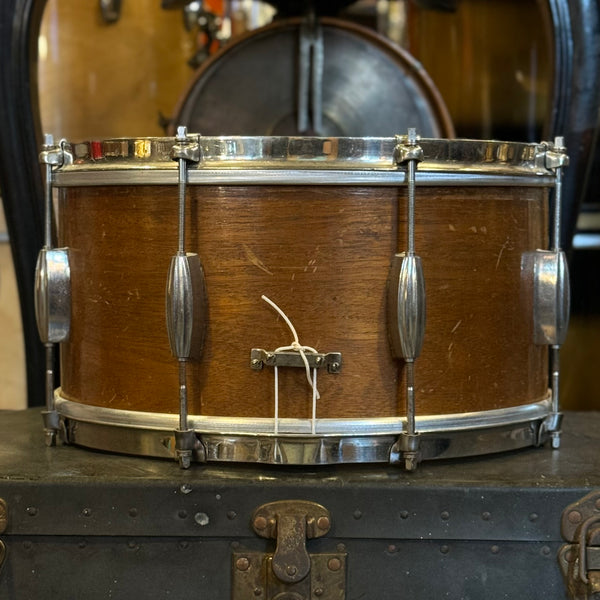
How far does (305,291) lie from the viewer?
1.32 metres

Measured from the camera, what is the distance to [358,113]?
216cm

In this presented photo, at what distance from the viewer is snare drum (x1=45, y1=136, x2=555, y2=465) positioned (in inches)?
51.7

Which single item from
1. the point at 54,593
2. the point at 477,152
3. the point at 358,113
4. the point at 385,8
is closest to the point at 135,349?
the point at 54,593

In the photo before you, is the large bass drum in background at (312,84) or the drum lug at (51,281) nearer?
the drum lug at (51,281)

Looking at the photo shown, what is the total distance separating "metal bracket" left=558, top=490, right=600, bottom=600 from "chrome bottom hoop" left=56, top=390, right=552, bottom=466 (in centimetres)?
16

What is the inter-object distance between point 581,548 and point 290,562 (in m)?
0.37

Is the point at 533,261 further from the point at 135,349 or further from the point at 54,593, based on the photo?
the point at 54,593

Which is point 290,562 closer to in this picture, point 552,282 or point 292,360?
point 292,360

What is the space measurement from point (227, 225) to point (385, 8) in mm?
1907

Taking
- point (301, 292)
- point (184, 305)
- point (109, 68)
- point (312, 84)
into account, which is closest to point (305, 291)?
point (301, 292)

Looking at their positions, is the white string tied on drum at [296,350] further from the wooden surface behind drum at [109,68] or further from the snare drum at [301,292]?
the wooden surface behind drum at [109,68]

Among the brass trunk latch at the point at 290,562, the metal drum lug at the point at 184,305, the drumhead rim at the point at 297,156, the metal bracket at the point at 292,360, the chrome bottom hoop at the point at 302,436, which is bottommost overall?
the brass trunk latch at the point at 290,562

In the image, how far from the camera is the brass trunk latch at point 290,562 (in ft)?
4.15

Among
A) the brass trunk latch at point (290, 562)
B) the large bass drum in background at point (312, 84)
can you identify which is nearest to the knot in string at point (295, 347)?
the brass trunk latch at point (290, 562)
